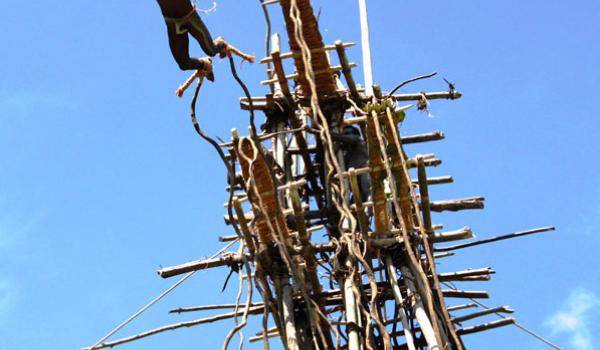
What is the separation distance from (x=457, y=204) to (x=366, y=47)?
4.93 feet

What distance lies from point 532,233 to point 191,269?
8.02 feet

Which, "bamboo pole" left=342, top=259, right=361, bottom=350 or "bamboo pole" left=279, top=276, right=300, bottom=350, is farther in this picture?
"bamboo pole" left=279, top=276, right=300, bottom=350

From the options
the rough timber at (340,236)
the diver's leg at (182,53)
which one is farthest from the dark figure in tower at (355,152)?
the diver's leg at (182,53)

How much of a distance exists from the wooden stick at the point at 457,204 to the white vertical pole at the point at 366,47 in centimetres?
95

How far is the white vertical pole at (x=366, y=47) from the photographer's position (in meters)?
6.29

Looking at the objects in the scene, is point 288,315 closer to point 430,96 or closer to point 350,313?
point 350,313

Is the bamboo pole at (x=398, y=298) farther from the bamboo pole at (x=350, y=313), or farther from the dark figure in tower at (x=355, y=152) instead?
the dark figure in tower at (x=355, y=152)

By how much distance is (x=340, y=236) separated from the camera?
5945 millimetres

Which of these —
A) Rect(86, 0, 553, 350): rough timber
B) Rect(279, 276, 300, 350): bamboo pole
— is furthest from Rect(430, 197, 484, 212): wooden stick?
Rect(279, 276, 300, 350): bamboo pole

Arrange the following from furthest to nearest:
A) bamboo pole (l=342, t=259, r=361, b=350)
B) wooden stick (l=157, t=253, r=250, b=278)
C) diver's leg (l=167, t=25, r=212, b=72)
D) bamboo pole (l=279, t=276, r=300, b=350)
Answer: wooden stick (l=157, t=253, r=250, b=278), bamboo pole (l=279, t=276, r=300, b=350), bamboo pole (l=342, t=259, r=361, b=350), diver's leg (l=167, t=25, r=212, b=72)

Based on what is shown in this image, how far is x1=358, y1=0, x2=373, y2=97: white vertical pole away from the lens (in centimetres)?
629

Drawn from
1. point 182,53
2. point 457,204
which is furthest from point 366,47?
point 182,53

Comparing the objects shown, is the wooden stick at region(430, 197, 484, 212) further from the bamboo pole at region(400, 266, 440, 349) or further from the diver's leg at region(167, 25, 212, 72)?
the diver's leg at region(167, 25, 212, 72)

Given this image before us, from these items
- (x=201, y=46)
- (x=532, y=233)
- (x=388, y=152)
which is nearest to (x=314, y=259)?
(x=388, y=152)
